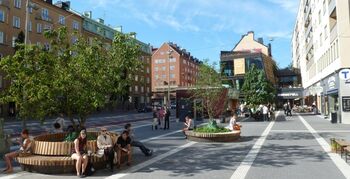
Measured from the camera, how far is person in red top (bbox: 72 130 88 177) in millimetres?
10750

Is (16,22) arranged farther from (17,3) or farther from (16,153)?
(16,153)

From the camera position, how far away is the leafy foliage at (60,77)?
12219mm

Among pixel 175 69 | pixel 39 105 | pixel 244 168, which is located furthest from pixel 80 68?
pixel 175 69

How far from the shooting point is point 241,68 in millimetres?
81562

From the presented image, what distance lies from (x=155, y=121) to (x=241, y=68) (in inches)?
2218

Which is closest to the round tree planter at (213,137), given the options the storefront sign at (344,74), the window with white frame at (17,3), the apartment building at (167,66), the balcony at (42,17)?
the storefront sign at (344,74)

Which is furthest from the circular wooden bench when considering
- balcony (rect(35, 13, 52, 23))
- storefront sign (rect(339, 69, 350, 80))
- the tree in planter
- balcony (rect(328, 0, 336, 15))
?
balcony (rect(35, 13, 52, 23))

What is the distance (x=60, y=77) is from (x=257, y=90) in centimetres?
3908

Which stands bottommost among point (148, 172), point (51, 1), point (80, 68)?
A: point (148, 172)

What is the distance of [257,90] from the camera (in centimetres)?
4903

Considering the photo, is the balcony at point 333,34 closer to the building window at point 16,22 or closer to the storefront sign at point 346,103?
the storefront sign at point 346,103

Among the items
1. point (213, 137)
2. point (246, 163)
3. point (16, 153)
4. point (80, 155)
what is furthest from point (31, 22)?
point (246, 163)

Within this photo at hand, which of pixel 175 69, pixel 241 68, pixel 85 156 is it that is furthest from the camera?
pixel 175 69

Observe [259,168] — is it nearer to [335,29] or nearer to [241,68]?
[335,29]
